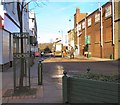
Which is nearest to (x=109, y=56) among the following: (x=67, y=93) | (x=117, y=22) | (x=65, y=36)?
(x=117, y=22)

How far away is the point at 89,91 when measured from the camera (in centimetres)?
870

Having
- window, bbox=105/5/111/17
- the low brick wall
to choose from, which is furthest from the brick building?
the low brick wall

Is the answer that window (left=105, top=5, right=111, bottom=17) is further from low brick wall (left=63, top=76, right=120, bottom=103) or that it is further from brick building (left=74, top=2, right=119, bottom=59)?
low brick wall (left=63, top=76, right=120, bottom=103)

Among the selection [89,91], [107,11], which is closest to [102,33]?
[107,11]

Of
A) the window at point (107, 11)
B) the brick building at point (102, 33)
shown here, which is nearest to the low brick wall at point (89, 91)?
the brick building at point (102, 33)

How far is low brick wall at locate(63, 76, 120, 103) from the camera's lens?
26.0 feet

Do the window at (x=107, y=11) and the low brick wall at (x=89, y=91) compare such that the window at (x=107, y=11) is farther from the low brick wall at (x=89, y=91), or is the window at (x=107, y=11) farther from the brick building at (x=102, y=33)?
the low brick wall at (x=89, y=91)

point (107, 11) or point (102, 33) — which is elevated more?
point (107, 11)

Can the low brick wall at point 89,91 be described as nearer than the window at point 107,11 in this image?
Yes

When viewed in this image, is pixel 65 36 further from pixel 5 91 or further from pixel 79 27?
pixel 5 91

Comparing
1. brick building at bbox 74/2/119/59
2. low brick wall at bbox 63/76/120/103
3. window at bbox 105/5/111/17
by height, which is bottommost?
low brick wall at bbox 63/76/120/103

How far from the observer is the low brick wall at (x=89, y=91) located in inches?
312

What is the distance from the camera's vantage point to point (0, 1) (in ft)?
75.2

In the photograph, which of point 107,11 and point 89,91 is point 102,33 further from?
point 89,91
